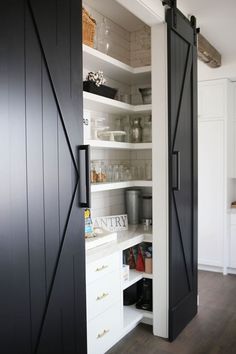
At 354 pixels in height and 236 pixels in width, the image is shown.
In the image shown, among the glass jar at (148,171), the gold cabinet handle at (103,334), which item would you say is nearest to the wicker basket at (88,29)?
the glass jar at (148,171)

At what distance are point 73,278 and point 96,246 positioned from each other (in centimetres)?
79

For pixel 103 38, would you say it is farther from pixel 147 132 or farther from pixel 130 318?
pixel 130 318

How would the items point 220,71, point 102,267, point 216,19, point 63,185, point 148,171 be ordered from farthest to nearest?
point 220,71 → point 148,171 → point 216,19 → point 102,267 → point 63,185

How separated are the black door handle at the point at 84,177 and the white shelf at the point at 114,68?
1015 mm

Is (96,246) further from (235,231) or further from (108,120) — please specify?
(235,231)

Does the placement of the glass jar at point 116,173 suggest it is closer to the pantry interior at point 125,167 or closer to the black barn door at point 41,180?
the pantry interior at point 125,167

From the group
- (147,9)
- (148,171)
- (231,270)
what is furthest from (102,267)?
(231,270)

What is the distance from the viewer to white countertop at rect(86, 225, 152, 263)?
2541mm

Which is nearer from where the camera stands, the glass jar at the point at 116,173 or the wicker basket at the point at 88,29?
the wicker basket at the point at 88,29

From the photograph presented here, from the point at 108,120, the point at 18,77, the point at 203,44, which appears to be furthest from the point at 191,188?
the point at 18,77

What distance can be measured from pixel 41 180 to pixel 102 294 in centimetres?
127

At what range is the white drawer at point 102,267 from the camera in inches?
96.6

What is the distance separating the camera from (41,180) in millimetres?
1685

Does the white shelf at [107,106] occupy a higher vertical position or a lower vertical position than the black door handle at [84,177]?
higher
